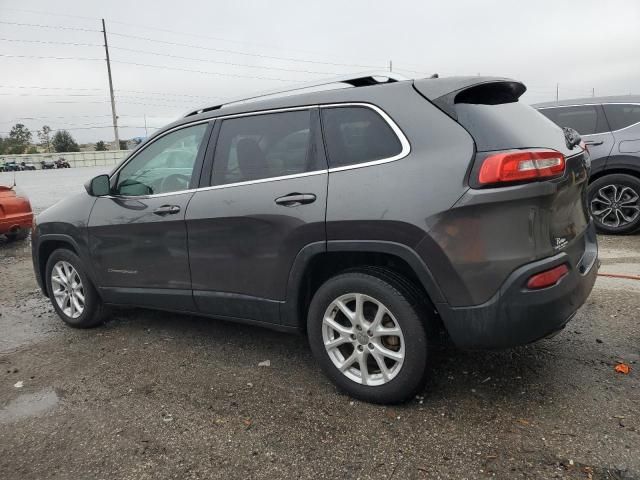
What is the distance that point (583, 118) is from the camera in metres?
7.09

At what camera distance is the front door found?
3.57 m

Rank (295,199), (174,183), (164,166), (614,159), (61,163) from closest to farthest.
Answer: (295,199), (174,183), (164,166), (614,159), (61,163)

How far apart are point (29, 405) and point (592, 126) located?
23.6 ft

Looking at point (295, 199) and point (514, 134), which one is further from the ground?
point (514, 134)

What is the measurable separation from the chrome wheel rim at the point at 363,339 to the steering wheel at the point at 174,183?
1432 millimetres

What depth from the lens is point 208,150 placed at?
350 centimetres

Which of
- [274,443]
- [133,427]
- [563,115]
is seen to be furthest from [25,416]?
[563,115]

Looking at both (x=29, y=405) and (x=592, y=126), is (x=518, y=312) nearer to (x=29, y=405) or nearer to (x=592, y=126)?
(x=29, y=405)

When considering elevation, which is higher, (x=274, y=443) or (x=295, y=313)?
(x=295, y=313)

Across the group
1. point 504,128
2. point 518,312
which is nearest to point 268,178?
point 504,128

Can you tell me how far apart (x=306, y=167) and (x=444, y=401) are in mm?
1556

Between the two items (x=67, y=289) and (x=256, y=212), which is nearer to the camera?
(x=256, y=212)

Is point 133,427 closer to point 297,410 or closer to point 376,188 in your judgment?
point 297,410

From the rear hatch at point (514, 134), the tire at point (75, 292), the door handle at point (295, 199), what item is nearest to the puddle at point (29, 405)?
the tire at point (75, 292)
